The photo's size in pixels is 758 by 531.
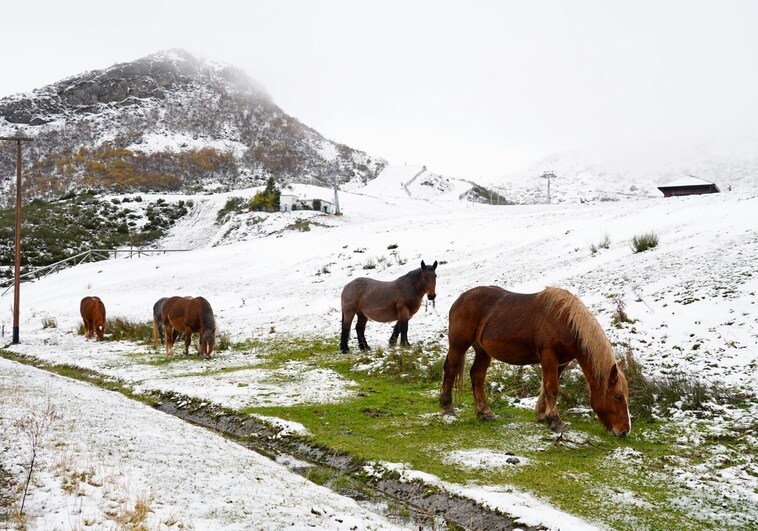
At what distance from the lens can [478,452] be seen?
7.17m

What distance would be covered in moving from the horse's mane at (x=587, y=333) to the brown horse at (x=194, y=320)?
10.5 m

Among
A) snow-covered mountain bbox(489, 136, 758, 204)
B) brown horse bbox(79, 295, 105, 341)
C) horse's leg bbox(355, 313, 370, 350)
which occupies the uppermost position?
snow-covered mountain bbox(489, 136, 758, 204)

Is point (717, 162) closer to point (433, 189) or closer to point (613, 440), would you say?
point (433, 189)

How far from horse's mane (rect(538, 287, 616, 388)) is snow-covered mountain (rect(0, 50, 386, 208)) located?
85204 millimetres

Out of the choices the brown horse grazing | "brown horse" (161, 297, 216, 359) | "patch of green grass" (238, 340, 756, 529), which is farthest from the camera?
"brown horse" (161, 297, 216, 359)

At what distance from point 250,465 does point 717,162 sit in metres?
147

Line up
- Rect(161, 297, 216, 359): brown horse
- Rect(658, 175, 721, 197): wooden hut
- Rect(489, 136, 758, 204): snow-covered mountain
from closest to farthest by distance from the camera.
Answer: Rect(161, 297, 216, 359): brown horse < Rect(658, 175, 721, 197): wooden hut < Rect(489, 136, 758, 204): snow-covered mountain

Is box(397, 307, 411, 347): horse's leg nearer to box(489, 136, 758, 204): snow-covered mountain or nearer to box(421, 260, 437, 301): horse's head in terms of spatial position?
box(421, 260, 437, 301): horse's head

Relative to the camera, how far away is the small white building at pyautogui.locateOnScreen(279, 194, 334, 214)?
6044 cm

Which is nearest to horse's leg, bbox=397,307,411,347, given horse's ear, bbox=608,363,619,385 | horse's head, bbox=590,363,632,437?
horse's head, bbox=590,363,632,437

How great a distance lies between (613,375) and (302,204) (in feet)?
186

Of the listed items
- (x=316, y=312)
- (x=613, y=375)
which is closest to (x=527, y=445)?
(x=613, y=375)

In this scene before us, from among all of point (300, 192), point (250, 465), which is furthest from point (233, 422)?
point (300, 192)

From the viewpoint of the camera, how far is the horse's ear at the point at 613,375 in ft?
22.7
